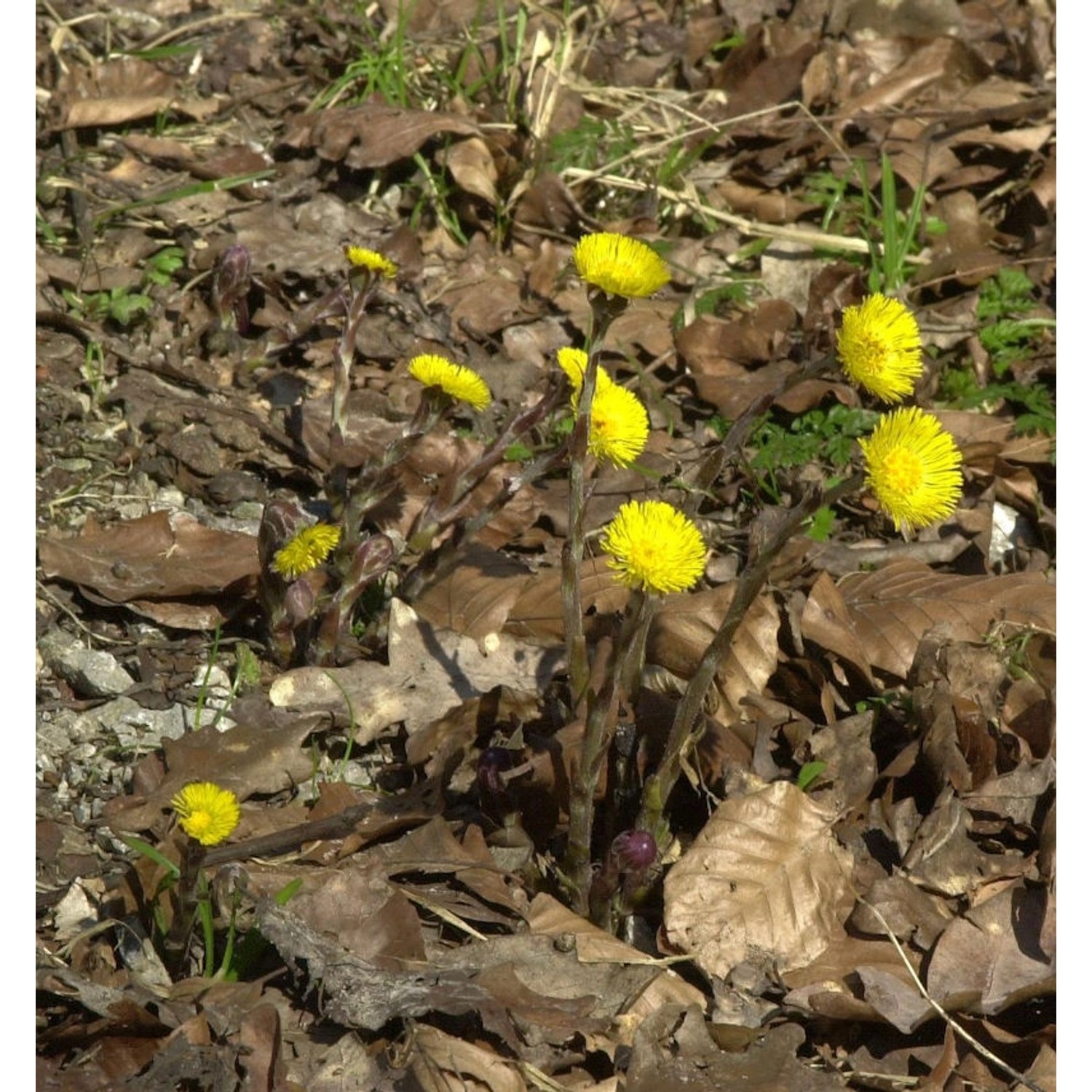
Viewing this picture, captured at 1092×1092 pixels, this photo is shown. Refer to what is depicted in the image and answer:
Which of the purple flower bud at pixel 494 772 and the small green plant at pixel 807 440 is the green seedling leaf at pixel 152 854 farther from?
the small green plant at pixel 807 440

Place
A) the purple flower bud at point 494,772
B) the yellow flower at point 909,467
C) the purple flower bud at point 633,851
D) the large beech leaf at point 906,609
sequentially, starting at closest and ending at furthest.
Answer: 1. the yellow flower at point 909,467
2. the purple flower bud at point 633,851
3. the purple flower bud at point 494,772
4. the large beech leaf at point 906,609

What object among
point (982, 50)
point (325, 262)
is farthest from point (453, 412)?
point (982, 50)

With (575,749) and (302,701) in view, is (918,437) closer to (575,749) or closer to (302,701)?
(575,749)

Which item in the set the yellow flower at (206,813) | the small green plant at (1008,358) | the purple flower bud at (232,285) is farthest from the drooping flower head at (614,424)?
the small green plant at (1008,358)

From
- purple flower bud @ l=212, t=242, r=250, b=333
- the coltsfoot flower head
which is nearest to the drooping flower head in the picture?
the coltsfoot flower head

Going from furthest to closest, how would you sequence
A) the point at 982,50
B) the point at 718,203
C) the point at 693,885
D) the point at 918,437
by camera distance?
1. the point at 982,50
2. the point at 718,203
3. the point at 693,885
4. the point at 918,437

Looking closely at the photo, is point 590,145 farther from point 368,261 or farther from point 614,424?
point 614,424
